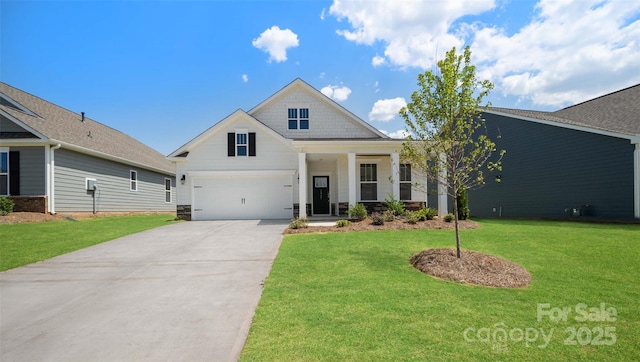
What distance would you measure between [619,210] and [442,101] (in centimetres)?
1190

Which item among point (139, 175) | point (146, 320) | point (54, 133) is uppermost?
point (54, 133)

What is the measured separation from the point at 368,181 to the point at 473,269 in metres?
9.90

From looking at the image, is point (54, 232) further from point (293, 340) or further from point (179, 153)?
point (293, 340)

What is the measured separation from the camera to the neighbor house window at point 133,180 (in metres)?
20.2

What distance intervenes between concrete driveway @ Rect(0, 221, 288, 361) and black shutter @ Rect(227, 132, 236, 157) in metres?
8.29

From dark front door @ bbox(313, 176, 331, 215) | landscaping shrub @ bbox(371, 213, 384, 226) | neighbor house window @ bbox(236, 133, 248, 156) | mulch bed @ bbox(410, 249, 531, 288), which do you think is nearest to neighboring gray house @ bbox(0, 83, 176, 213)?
neighbor house window @ bbox(236, 133, 248, 156)

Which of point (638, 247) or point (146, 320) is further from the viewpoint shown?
point (638, 247)

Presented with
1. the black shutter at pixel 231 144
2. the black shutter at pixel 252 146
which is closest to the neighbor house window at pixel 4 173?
the black shutter at pixel 231 144

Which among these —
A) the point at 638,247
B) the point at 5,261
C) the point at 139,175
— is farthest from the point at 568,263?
the point at 139,175

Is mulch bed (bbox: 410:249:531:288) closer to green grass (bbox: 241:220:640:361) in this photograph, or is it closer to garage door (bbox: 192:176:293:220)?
green grass (bbox: 241:220:640:361)

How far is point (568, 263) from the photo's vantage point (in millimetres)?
5973

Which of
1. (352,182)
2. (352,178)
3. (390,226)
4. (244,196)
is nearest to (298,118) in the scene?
(244,196)

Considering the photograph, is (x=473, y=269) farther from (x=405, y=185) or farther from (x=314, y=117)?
(x=314, y=117)

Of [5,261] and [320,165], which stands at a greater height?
[320,165]
